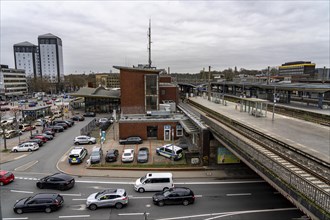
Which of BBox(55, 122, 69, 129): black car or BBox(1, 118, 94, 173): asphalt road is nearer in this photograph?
BBox(1, 118, 94, 173): asphalt road

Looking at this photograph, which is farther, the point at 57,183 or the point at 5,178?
the point at 5,178

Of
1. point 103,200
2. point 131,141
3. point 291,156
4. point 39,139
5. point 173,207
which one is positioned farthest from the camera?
point 39,139

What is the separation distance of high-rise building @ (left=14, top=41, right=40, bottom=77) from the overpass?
18046cm

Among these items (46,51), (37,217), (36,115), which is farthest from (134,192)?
(46,51)

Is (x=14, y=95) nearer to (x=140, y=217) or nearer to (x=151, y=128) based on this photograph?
(x=151, y=128)

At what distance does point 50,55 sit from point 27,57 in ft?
50.8

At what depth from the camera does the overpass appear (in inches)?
336

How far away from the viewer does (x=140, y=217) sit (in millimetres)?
14094

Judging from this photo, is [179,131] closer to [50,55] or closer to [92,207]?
[92,207]

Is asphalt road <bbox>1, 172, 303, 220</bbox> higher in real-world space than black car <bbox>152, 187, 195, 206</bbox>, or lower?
lower

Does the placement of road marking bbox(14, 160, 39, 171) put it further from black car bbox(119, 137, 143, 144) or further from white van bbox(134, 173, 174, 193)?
white van bbox(134, 173, 174, 193)

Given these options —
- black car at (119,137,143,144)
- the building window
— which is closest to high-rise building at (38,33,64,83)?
black car at (119,137,143,144)

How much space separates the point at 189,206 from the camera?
49.9ft

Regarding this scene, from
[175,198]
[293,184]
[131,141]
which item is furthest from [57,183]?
[293,184]
